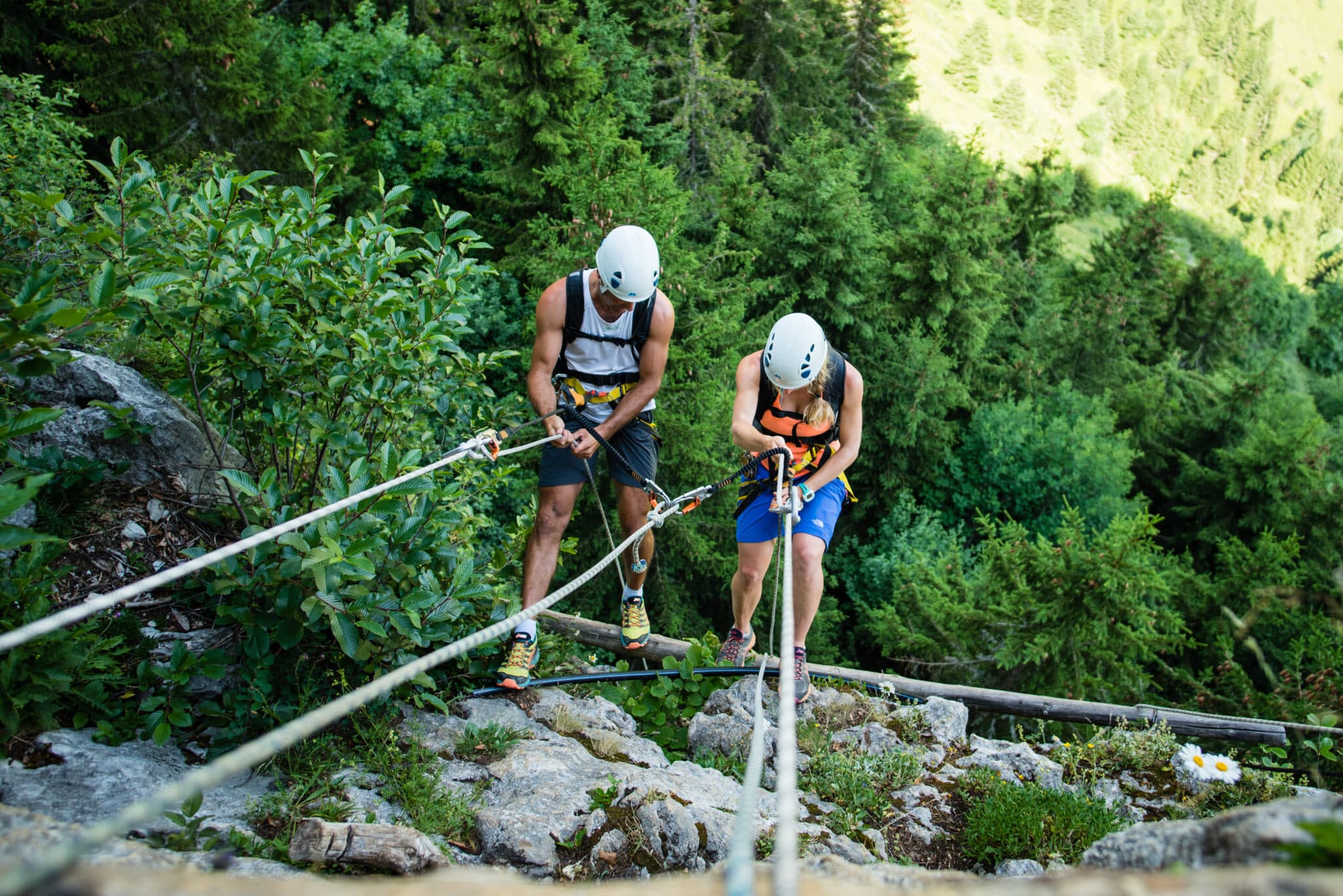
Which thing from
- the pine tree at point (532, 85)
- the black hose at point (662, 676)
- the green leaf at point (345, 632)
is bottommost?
the green leaf at point (345, 632)

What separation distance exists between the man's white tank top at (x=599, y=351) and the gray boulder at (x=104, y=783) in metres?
2.71

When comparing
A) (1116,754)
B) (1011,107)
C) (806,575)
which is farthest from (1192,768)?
(1011,107)

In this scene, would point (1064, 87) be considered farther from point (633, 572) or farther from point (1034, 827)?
point (1034, 827)

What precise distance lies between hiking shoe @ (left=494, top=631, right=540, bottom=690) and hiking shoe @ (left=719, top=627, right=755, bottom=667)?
1.30 m

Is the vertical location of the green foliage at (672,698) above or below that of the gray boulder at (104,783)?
above

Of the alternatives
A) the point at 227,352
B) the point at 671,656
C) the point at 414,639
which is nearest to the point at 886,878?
the point at 414,639

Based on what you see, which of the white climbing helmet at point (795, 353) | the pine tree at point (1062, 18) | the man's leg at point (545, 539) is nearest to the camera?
the white climbing helmet at point (795, 353)

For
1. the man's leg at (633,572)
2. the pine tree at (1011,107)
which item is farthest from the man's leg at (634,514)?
the pine tree at (1011,107)

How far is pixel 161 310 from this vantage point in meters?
3.19

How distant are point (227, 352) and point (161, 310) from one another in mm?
321

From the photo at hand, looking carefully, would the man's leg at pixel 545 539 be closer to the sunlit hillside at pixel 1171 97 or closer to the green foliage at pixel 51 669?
the green foliage at pixel 51 669

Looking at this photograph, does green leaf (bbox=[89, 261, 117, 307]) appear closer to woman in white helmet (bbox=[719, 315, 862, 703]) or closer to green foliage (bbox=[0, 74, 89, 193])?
woman in white helmet (bbox=[719, 315, 862, 703])

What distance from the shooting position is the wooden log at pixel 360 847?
2.74 meters

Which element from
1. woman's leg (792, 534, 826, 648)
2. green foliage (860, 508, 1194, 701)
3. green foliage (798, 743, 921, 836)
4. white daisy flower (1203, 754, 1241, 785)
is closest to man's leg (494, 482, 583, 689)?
woman's leg (792, 534, 826, 648)
